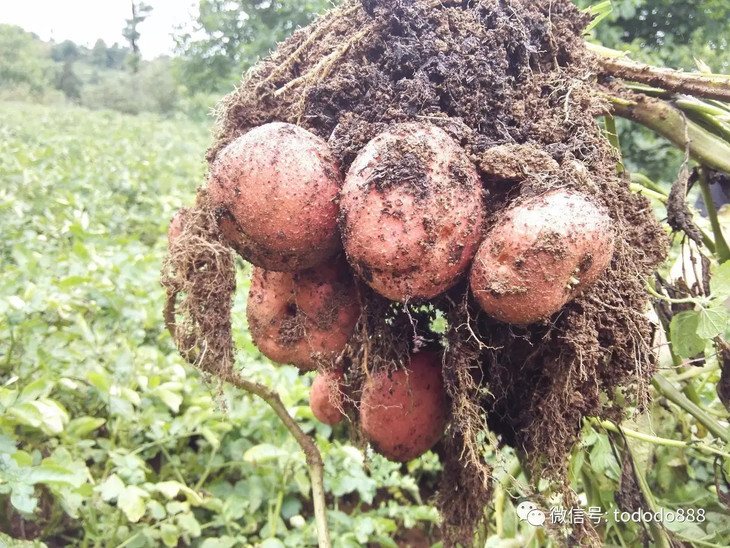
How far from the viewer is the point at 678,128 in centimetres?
86

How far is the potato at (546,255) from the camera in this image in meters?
0.63

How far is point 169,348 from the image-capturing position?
6.46ft

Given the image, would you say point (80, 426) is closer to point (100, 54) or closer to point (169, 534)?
point (169, 534)

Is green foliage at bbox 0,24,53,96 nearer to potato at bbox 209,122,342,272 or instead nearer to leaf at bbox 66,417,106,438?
leaf at bbox 66,417,106,438

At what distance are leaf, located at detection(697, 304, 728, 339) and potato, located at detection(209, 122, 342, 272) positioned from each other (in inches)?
23.1

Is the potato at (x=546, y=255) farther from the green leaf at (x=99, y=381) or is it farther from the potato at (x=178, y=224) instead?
the green leaf at (x=99, y=381)

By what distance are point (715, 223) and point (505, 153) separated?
0.57 meters

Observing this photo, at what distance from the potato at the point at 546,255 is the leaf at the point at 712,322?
→ 0.29 m

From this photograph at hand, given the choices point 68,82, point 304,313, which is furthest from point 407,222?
point 68,82

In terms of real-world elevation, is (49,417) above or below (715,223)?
below

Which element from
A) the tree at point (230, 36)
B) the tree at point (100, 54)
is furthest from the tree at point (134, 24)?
the tree at point (230, 36)

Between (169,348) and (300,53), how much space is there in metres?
1.40

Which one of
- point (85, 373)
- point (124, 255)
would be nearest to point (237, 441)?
point (85, 373)

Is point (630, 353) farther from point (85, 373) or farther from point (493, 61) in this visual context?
point (85, 373)
